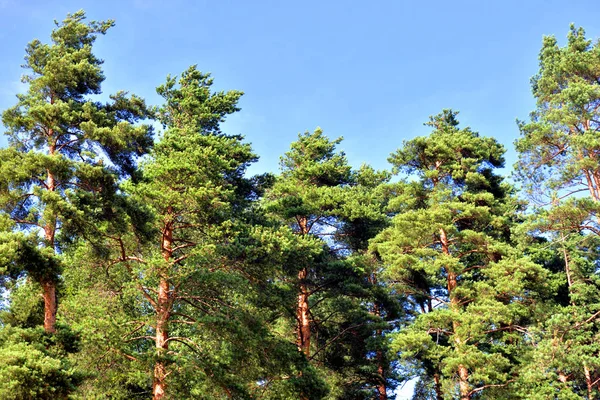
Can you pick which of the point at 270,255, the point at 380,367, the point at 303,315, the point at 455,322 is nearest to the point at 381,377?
the point at 380,367

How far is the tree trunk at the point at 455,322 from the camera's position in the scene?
16422 millimetres

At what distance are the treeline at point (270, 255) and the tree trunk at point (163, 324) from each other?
0.16ft

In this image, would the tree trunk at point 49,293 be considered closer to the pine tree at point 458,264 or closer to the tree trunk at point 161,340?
the tree trunk at point 161,340

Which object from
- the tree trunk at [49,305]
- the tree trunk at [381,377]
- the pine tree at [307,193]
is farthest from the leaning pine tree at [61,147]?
the tree trunk at [381,377]

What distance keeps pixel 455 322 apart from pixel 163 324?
10.1m

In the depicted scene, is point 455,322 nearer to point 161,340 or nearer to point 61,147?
point 161,340

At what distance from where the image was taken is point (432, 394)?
20.8 metres

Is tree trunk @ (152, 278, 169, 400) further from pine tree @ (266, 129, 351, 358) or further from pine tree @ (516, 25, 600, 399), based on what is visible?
pine tree @ (516, 25, 600, 399)

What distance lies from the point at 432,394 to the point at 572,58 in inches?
560

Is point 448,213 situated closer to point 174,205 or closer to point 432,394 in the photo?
point 432,394

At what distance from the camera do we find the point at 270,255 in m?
14.2

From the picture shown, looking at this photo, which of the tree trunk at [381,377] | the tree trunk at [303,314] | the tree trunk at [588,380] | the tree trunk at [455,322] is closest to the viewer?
the tree trunk at [588,380]

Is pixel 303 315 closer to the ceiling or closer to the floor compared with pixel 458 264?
closer to the floor

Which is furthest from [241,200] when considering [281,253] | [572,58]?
[572,58]
